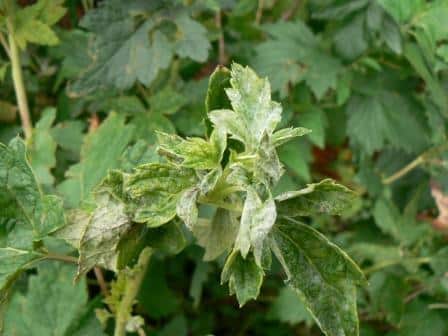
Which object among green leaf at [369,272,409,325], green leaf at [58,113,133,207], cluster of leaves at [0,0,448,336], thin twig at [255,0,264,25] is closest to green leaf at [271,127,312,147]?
cluster of leaves at [0,0,448,336]

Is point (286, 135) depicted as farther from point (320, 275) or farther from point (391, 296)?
point (391, 296)

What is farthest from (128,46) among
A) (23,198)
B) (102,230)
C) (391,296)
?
(391,296)

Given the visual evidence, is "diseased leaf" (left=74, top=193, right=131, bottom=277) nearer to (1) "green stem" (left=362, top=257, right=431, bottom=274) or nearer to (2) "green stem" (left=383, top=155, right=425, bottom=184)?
(1) "green stem" (left=362, top=257, right=431, bottom=274)

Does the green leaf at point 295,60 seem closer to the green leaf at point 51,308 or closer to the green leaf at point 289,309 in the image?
the green leaf at point 289,309

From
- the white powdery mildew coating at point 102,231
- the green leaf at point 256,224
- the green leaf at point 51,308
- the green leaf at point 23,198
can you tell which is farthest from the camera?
the green leaf at point 51,308

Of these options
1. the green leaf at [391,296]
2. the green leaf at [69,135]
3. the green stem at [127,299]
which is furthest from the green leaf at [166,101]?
the green leaf at [391,296]
